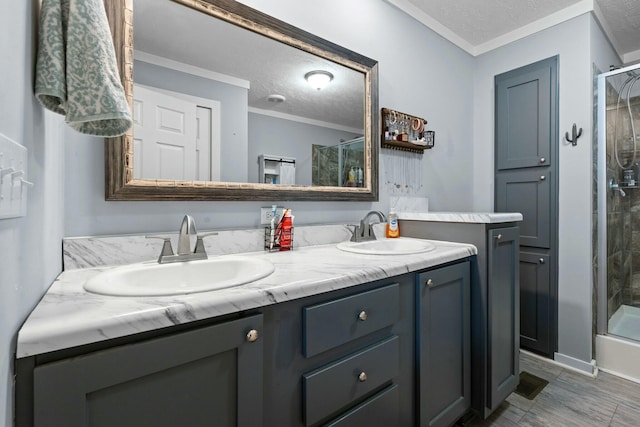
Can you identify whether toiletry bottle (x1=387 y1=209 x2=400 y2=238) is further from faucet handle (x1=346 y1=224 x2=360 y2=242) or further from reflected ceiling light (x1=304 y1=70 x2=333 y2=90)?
reflected ceiling light (x1=304 y1=70 x2=333 y2=90)

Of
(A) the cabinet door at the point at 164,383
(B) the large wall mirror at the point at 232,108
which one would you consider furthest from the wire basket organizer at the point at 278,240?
(A) the cabinet door at the point at 164,383

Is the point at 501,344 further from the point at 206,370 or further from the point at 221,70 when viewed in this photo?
the point at 221,70

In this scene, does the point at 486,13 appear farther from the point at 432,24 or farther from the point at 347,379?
the point at 347,379

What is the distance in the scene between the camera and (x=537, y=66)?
219 cm

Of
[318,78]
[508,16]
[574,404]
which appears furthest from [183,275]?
[508,16]

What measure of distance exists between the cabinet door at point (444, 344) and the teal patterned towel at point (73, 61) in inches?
43.9

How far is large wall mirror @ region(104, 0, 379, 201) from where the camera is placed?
109 cm

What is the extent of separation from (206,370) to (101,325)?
9.2 inches

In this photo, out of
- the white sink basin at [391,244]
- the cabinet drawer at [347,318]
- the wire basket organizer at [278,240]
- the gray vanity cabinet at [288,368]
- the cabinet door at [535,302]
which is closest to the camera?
the gray vanity cabinet at [288,368]

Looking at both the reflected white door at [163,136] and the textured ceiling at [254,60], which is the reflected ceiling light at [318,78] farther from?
the reflected white door at [163,136]

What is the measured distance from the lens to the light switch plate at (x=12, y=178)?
426 millimetres

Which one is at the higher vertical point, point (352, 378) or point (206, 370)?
point (206, 370)

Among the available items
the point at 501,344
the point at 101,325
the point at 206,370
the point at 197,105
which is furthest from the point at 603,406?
the point at 197,105

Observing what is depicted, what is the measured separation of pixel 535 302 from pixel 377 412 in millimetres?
1781
